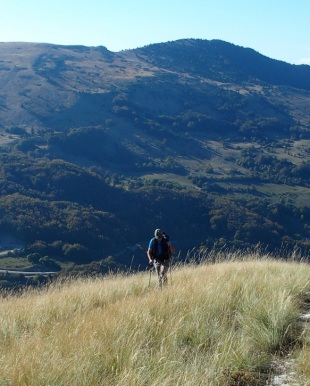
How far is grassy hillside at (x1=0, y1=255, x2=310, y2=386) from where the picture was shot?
3.78 meters

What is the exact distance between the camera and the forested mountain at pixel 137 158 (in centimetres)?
5944

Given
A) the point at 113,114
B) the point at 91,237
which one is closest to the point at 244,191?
the point at 91,237

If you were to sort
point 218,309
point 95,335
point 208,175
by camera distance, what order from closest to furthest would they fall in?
point 95,335, point 218,309, point 208,175

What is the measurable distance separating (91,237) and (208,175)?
1777 inches

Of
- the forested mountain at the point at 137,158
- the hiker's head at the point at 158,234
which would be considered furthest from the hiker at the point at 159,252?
the forested mountain at the point at 137,158

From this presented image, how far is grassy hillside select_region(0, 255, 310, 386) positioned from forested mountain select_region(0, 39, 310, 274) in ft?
116

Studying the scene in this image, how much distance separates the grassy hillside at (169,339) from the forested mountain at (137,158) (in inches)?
1397

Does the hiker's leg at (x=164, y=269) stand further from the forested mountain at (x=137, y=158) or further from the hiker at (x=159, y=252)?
the forested mountain at (x=137, y=158)

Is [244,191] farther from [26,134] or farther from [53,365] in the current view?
[53,365]

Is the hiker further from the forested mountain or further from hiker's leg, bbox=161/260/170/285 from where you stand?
the forested mountain

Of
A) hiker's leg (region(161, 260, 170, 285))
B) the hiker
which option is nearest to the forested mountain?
the hiker

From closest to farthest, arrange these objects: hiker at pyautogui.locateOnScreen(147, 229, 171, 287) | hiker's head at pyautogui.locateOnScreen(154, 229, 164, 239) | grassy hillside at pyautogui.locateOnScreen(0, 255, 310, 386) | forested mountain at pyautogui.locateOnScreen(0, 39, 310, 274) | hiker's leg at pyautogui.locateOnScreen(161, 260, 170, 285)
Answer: grassy hillside at pyautogui.locateOnScreen(0, 255, 310, 386) < hiker's leg at pyautogui.locateOnScreen(161, 260, 170, 285) < hiker at pyautogui.locateOnScreen(147, 229, 171, 287) < hiker's head at pyautogui.locateOnScreen(154, 229, 164, 239) < forested mountain at pyautogui.locateOnScreen(0, 39, 310, 274)

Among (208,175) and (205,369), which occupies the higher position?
(205,369)

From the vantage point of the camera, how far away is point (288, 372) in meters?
3.98
